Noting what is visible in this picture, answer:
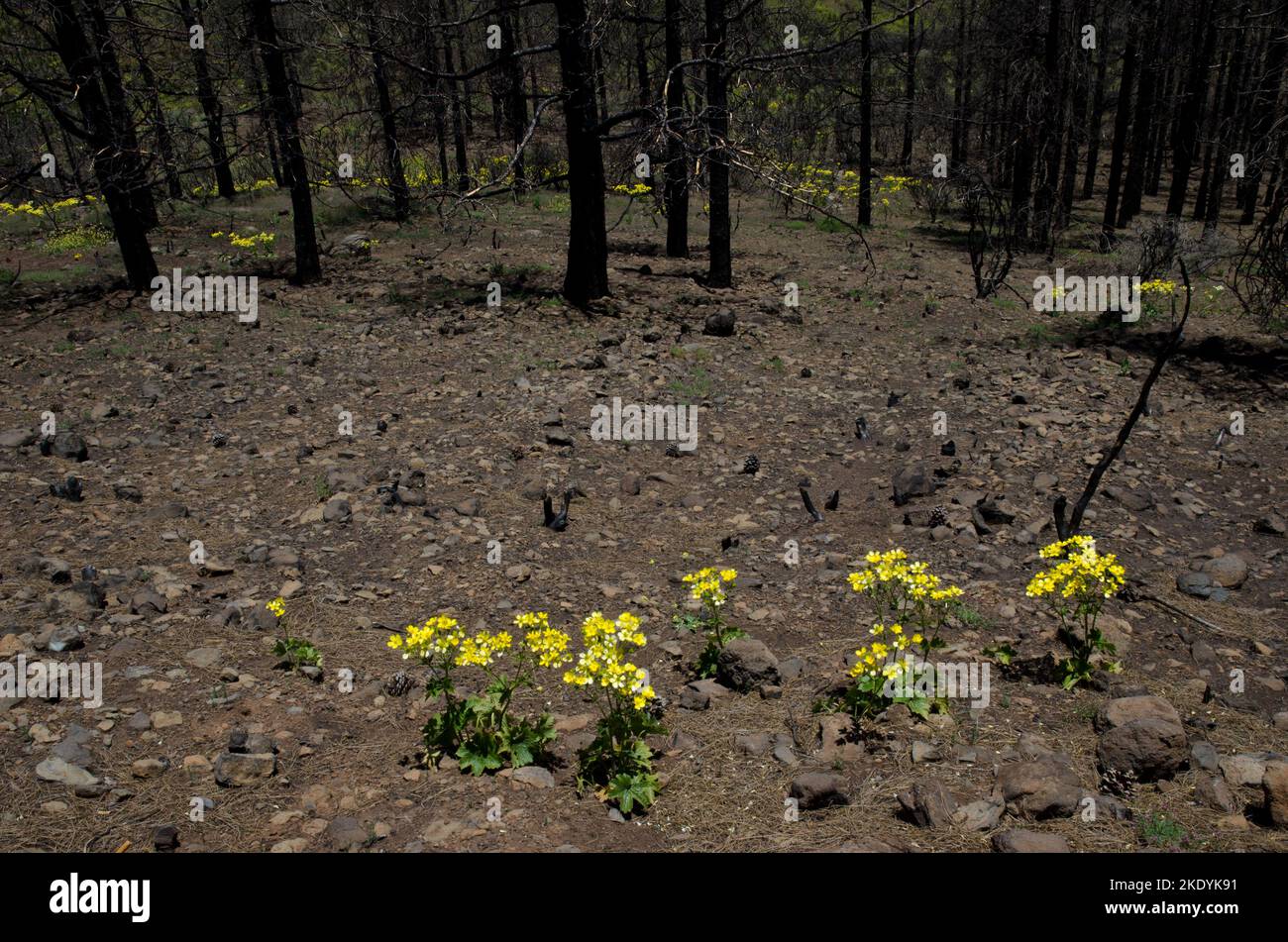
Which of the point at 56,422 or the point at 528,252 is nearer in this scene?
the point at 56,422

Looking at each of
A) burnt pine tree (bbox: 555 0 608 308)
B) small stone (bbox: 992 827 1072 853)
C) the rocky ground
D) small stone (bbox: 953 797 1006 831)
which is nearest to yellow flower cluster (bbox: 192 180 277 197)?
the rocky ground

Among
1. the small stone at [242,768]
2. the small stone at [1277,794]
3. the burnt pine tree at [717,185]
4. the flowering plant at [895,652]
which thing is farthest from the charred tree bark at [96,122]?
the small stone at [1277,794]

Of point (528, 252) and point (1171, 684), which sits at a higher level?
point (528, 252)

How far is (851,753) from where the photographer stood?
4.39 meters

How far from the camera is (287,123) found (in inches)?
484

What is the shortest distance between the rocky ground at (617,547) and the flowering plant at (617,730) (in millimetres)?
155

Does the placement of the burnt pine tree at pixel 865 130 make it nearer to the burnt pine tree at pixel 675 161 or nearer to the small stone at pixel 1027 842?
the burnt pine tree at pixel 675 161

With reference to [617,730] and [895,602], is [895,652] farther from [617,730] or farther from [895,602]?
[617,730]

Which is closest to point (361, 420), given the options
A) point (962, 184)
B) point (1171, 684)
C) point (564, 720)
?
point (564, 720)

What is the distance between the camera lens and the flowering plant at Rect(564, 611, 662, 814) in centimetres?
400

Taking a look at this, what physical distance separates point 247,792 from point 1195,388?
11.1 meters

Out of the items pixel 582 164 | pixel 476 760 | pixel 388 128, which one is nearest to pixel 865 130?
pixel 582 164

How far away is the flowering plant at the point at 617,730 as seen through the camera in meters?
4.00

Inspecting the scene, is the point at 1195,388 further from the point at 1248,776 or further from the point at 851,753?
the point at 851,753
